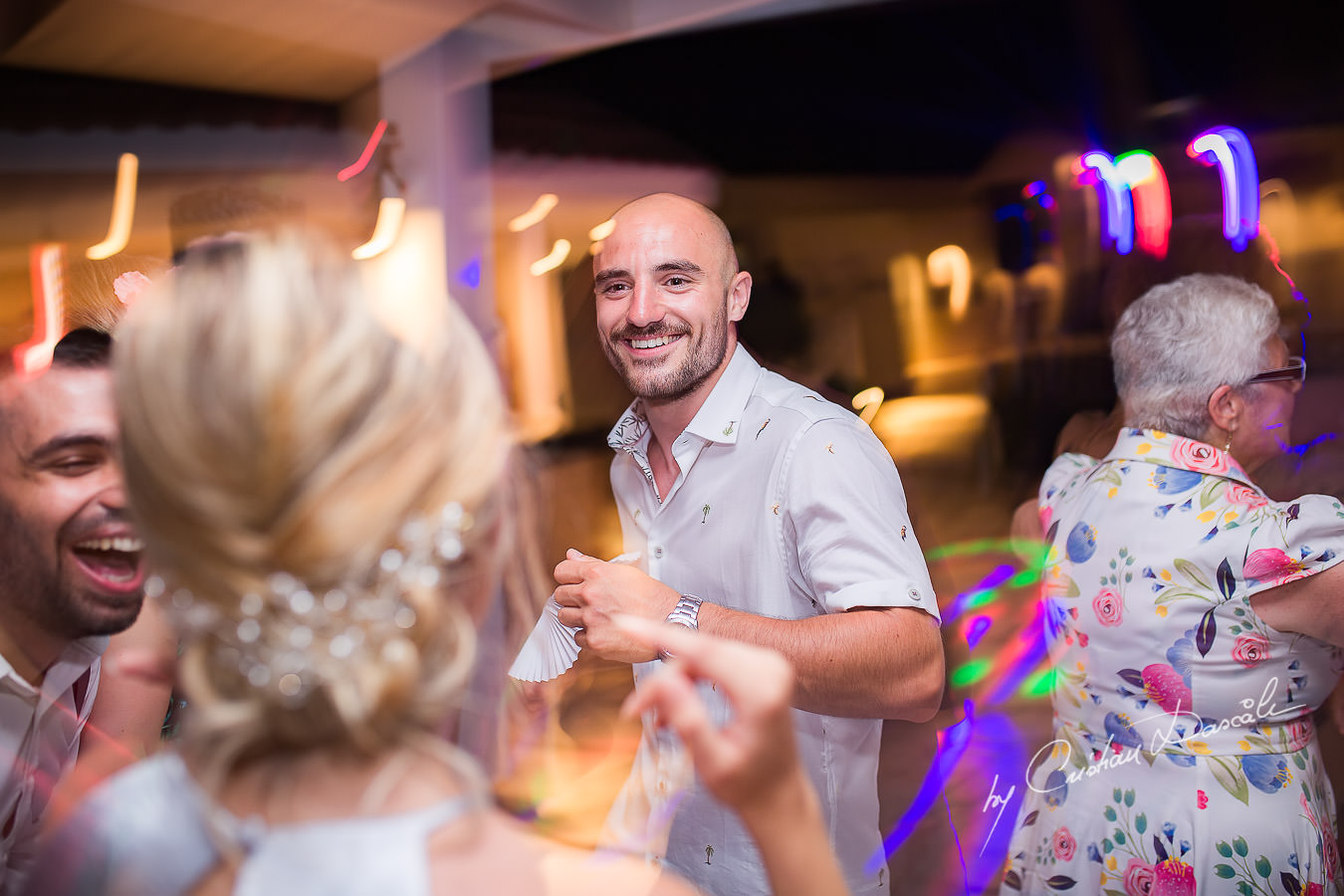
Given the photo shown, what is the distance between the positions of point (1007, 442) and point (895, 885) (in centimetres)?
389

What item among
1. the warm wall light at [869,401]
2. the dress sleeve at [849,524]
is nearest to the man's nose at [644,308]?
the dress sleeve at [849,524]

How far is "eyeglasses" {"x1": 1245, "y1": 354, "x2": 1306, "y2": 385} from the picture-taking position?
68.6 inches

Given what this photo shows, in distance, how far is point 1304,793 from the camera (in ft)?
5.40

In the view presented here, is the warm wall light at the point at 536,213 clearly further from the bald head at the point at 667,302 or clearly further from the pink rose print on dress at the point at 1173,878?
the pink rose print on dress at the point at 1173,878

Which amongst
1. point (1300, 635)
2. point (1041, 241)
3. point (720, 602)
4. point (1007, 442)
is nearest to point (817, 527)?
point (720, 602)

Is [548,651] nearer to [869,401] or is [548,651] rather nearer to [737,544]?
[737,544]

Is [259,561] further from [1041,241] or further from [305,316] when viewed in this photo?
[1041,241]

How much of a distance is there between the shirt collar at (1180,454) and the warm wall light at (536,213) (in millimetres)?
3294

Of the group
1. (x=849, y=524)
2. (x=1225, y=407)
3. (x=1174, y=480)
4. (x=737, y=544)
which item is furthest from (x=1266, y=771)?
(x=737, y=544)

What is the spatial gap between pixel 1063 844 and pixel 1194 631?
21.7 inches

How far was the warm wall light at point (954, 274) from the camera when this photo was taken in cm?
739

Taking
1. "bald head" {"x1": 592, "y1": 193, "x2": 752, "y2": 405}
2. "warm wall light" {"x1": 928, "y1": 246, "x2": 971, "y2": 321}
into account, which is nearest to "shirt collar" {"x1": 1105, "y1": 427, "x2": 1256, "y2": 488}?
"bald head" {"x1": 592, "y1": 193, "x2": 752, "y2": 405}

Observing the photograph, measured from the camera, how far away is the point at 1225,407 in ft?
5.67

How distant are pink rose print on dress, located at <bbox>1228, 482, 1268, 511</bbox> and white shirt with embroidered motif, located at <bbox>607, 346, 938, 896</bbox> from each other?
61cm
